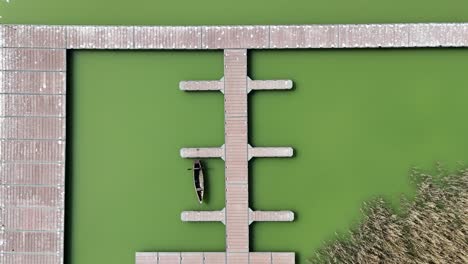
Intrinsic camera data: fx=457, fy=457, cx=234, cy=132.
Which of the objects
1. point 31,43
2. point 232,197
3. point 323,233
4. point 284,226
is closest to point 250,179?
point 232,197

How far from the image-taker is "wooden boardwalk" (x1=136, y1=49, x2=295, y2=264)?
557 cm

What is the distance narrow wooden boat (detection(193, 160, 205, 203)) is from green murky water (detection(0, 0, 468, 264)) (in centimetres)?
13

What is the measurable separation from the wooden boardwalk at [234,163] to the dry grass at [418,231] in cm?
79

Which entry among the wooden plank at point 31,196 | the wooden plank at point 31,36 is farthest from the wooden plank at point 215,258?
the wooden plank at point 31,36

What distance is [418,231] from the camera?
17.7ft

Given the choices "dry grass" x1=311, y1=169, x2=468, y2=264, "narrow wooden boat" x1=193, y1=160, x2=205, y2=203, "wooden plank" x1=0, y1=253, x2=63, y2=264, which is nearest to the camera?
"dry grass" x1=311, y1=169, x2=468, y2=264

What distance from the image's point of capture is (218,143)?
5.74 m

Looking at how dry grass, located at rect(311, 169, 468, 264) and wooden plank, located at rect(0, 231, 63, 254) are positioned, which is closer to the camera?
dry grass, located at rect(311, 169, 468, 264)

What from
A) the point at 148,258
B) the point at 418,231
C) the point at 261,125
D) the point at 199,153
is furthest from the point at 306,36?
the point at 148,258

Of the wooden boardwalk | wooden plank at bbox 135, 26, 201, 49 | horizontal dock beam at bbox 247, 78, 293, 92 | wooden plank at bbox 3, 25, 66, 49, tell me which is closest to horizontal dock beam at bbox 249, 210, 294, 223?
the wooden boardwalk

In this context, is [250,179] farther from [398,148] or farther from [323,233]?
[398,148]

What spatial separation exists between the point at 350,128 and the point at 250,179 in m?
1.41

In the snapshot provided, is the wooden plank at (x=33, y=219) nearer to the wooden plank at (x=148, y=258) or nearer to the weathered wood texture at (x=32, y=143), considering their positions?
the weathered wood texture at (x=32, y=143)

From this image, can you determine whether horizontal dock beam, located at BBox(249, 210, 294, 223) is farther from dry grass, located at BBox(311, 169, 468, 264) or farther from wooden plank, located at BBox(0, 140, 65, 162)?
wooden plank, located at BBox(0, 140, 65, 162)
